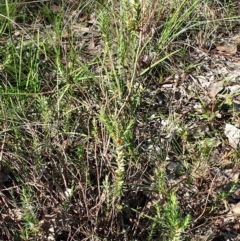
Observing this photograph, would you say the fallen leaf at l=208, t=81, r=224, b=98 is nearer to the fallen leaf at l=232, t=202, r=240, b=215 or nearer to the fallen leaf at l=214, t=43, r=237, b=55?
the fallen leaf at l=214, t=43, r=237, b=55

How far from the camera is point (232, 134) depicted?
8.64ft

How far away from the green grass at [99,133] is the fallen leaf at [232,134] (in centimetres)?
6

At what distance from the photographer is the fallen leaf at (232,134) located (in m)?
2.59

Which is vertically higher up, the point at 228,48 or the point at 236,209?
the point at 228,48

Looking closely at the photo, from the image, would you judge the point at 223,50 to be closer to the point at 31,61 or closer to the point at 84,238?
the point at 31,61

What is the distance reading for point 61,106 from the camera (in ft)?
8.18

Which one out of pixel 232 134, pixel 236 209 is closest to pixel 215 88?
pixel 232 134

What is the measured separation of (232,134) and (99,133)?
771mm

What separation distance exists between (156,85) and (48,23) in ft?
2.93

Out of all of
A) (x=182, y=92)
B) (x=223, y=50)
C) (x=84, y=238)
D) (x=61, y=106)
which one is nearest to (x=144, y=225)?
(x=84, y=238)

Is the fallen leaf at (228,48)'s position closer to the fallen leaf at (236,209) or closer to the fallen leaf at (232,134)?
the fallen leaf at (232,134)

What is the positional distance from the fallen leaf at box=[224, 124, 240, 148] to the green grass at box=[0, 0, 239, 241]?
0.06m

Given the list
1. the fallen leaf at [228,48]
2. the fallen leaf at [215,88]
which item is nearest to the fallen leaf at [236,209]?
the fallen leaf at [215,88]

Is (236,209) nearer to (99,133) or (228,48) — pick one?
(99,133)
